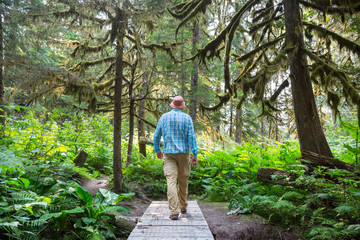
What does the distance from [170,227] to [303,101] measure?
433cm

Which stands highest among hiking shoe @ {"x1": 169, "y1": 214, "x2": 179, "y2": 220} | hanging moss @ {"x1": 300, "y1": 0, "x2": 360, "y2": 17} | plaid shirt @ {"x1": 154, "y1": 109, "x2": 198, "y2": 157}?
hanging moss @ {"x1": 300, "y1": 0, "x2": 360, "y2": 17}

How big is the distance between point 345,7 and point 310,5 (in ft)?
2.66

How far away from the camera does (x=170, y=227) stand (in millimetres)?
4391

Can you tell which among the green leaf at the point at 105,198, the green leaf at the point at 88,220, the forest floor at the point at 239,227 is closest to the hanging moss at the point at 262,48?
the forest floor at the point at 239,227

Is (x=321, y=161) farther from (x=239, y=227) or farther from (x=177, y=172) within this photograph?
(x=177, y=172)

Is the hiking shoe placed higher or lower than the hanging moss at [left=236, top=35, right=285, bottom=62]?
lower

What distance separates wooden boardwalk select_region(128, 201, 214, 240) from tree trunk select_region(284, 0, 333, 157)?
10.7 feet

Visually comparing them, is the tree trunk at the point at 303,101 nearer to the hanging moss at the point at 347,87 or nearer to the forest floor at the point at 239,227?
the hanging moss at the point at 347,87

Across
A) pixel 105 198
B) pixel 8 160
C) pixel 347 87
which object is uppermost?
pixel 347 87

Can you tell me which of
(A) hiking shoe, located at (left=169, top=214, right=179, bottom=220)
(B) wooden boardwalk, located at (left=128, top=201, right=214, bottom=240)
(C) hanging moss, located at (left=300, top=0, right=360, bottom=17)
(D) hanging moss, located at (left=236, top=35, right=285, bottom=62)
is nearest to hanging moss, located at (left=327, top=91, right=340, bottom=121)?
(D) hanging moss, located at (left=236, top=35, right=285, bottom=62)

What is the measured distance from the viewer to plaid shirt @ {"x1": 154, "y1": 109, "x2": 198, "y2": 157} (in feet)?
A: 17.0

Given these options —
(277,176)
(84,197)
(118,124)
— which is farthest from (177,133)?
(118,124)

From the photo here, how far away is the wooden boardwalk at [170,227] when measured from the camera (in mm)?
3906

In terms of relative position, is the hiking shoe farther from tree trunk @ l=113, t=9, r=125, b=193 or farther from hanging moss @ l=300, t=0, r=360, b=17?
hanging moss @ l=300, t=0, r=360, b=17
